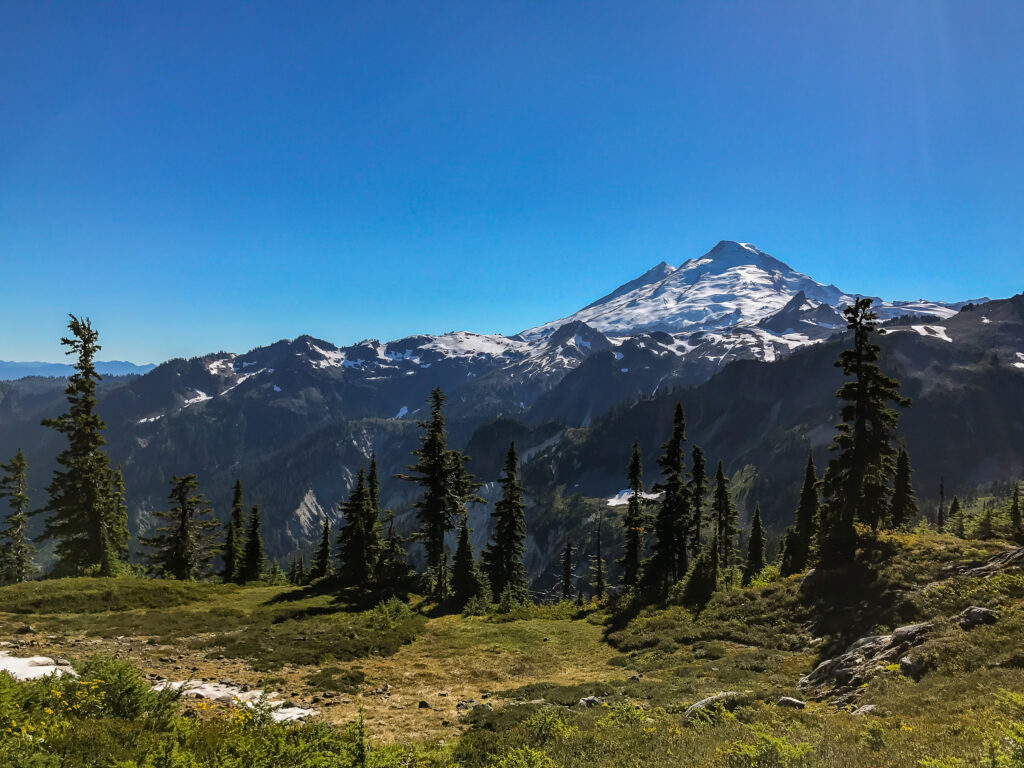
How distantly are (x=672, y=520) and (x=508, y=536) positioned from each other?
733 inches

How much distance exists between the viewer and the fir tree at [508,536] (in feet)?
189

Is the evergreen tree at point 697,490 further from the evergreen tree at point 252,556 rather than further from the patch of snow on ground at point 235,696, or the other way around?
the evergreen tree at point 252,556

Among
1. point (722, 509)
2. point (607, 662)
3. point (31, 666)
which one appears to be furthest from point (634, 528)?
point (31, 666)

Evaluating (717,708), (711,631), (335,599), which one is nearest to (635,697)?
(717,708)

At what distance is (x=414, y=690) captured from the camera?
19.9 m

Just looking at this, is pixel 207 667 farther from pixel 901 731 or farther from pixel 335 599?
pixel 901 731

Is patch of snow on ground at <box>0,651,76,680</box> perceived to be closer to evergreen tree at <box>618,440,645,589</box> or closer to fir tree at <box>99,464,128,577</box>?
fir tree at <box>99,464,128,577</box>

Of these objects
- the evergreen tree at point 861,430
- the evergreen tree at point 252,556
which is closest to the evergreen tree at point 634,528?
the evergreen tree at point 861,430

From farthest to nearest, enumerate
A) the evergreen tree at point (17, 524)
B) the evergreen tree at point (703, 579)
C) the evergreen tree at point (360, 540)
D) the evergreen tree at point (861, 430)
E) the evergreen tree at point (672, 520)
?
1. the evergreen tree at point (17, 524)
2. the evergreen tree at point (672, 520)
3. the evergreen tree at point (360, 540)
4. the evergreen tree at point (703, 579)
5. the evergreen tree at point (861, 430)

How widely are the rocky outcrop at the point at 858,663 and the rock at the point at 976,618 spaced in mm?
1030

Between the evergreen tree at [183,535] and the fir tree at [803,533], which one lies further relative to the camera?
the evergreen tree at [183,535]

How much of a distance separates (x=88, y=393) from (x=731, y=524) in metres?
71.1

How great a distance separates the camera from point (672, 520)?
49000 mm

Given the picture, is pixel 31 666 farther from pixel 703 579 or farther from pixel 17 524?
pixel 17 524
